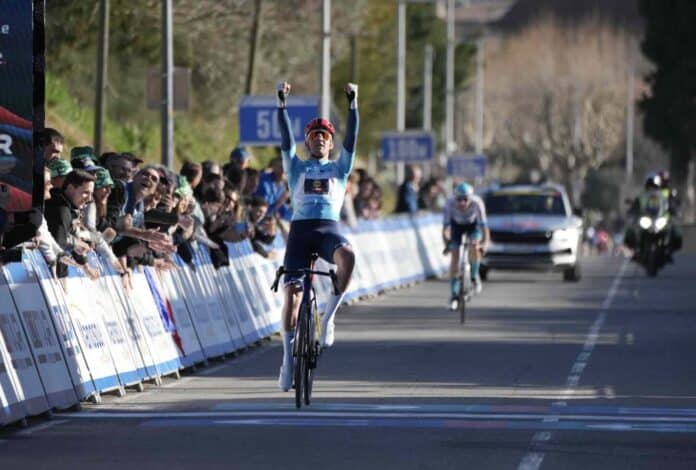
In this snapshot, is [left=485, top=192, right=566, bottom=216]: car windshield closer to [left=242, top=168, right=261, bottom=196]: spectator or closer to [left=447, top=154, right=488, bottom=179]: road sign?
[left=242, top=168, right=261, bottom=196]: spectator

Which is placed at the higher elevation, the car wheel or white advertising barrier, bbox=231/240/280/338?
white advertising barrier, bbox=231/240/280/338

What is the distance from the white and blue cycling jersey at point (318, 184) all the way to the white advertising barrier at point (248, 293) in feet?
21.2

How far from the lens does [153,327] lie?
1950 centimetres

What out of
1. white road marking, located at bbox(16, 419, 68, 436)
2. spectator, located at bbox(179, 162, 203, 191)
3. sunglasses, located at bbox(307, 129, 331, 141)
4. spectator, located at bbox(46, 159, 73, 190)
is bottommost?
white road marking, located at bbox(16, 419, 68, 436)

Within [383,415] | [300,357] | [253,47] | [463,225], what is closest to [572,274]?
[253,47]

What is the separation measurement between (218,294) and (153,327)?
10.9ft

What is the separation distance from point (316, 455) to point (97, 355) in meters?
4.27

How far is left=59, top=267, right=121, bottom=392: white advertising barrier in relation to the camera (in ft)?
56.6

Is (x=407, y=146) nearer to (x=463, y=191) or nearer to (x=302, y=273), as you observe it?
(x=463, y=191)

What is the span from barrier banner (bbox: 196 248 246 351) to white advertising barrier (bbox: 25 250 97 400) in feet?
16.4

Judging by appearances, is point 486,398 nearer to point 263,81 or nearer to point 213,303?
point 213,303

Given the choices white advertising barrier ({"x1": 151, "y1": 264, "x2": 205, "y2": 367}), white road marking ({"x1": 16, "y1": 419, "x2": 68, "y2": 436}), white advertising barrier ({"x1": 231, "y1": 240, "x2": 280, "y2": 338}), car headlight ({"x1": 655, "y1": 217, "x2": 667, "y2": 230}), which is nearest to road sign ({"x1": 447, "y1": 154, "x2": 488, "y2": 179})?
car headlight ({"x1": 655, "y1": 217, "x2": 667, "y2": 230})

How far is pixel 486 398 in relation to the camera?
691 inches

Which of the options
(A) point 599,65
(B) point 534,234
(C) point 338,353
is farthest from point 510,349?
(A) point 599,65
